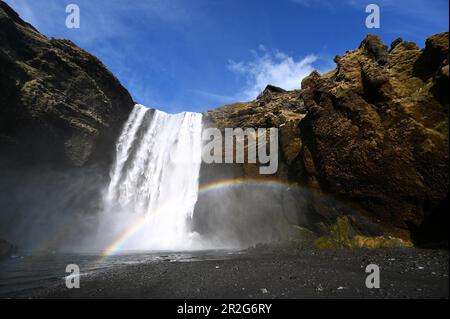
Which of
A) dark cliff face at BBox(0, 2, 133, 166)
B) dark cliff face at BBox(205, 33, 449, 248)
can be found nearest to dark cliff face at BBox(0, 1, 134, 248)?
dark cliff face at BBox(0, 2, 133, 166)

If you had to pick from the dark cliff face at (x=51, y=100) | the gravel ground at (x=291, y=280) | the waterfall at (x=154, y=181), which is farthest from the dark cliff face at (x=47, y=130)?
the gravel ground at (x=291, y=280)

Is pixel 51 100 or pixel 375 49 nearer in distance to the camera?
pixel 375 49

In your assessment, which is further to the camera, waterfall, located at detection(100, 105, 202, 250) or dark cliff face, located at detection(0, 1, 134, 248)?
waterfall, located at detection(100, 105, 202, 250)

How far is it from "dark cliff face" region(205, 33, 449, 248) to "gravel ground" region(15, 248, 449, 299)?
2534mm

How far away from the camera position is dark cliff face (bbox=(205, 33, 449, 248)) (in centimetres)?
1425

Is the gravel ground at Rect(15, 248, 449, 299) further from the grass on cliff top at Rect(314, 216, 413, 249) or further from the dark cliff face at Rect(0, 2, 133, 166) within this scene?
the dark cliff face at Rect(0, 2, 133, 166)

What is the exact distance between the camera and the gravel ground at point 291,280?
9.57 metres

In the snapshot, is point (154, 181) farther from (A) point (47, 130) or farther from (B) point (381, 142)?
(B) point (381, 142)

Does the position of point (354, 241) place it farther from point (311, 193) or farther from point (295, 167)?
point (295, 167)

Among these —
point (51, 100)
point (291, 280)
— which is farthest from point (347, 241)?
point (51, 100)

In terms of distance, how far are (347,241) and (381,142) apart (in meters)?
6.13

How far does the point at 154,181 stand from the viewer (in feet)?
157

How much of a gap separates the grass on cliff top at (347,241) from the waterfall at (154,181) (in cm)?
2421

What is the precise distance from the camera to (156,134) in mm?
51781
